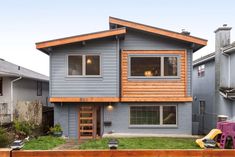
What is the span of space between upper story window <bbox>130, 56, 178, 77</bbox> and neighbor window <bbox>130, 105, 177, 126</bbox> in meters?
1.84

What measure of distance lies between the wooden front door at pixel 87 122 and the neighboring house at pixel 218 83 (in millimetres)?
5819

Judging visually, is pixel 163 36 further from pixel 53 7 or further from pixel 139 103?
pixel 53 7

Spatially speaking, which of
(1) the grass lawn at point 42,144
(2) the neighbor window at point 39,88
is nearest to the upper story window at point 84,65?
(1) the grass lawn at point 42,144

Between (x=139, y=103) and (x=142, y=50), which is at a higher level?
(x=142, y=50)

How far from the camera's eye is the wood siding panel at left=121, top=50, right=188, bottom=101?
13383 millimetres

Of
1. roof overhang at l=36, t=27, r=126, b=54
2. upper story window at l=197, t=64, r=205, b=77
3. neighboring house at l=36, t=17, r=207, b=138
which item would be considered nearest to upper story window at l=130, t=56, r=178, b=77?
neighboring house at l=36, t=17, r=207, b=138

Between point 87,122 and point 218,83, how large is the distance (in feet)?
26.2

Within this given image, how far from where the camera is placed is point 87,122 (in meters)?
13.9

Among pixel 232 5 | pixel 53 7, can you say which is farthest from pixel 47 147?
pixel 232 5

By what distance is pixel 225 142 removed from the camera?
9898 millimetres

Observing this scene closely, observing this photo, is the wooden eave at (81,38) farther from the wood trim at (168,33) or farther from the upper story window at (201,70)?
the upper story window at (201,70)

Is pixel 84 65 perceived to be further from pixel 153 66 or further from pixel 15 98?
pixel 15 98

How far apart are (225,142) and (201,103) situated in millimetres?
9235

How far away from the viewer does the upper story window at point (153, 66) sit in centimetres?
1348
